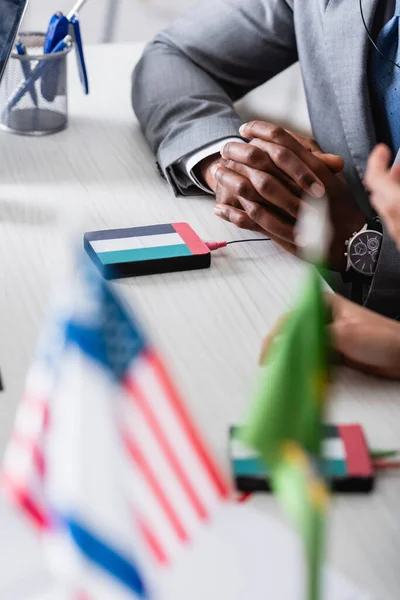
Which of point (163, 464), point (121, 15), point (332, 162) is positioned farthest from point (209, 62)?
point (121, 15)

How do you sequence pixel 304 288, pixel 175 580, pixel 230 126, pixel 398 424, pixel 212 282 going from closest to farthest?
pixel 304 288 < pixel 175 580 < pixel 398 424 < pixel 212 282 < pixel 230 126

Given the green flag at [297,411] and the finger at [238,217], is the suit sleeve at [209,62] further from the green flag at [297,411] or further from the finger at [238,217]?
the green flag at [297,411]

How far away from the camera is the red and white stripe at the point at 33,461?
42 centimetres

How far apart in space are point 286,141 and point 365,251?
0.17 metres

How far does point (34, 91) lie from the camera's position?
1241mm

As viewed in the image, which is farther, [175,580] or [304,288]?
[175,580]

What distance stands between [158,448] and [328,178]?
737 millimetres

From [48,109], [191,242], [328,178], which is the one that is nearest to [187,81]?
[48,109]

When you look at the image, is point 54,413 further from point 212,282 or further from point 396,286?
point 396,286

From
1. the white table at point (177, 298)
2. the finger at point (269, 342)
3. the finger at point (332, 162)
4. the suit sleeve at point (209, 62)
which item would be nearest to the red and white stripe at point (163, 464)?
the white table at point (177, 298)

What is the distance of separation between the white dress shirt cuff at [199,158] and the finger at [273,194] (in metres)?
0.09

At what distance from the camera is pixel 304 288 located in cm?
34

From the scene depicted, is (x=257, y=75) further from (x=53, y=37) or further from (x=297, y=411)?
(x=297, y=411)

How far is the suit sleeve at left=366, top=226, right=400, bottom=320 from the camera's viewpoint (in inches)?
41.4
